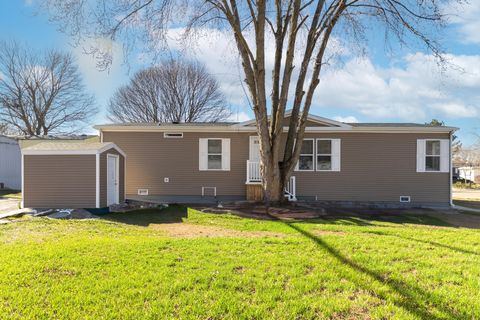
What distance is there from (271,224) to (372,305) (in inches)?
190

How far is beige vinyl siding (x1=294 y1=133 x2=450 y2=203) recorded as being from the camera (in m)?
12.6

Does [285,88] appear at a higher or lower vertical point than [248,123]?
higher

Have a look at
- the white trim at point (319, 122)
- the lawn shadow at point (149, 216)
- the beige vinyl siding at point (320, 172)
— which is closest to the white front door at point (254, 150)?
the beige vinyl siding at point (320, 172)

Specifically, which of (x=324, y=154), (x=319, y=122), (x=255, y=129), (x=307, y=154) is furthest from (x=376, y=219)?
(x=255, y=129)

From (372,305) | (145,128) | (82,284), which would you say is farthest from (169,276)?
(145,128)

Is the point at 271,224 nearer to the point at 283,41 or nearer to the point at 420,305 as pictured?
the point at 420,305

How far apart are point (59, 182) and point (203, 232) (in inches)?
201

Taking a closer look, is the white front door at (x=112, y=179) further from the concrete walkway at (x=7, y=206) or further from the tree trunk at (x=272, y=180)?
the tree trunk at (x=272, y=180)

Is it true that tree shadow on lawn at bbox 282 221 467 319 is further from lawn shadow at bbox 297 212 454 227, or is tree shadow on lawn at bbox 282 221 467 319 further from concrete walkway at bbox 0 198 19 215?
concrete walkway at bbox 0 198 19 215

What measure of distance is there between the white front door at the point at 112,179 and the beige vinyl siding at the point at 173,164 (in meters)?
1.99

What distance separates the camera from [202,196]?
42.3 feet

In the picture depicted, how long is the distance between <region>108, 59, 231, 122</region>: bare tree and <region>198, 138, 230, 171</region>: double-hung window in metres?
15.8

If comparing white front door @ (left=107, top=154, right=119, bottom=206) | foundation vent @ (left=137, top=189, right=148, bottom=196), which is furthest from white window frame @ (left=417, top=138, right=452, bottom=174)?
white front door @ (left=107, top=154, right=119, bottom=206)

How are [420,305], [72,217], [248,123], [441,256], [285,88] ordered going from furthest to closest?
[248,123] < [285,88] < [72,217] < [441,256] < [420,305]
